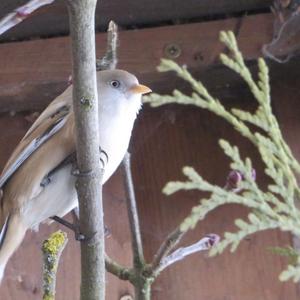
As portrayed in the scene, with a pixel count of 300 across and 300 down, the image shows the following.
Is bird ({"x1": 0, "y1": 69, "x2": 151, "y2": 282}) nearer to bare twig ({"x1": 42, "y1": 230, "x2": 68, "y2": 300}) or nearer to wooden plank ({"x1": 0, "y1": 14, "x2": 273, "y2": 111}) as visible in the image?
wooden plank ({"x1": 0, "y1": 14, "x2": 273, "y2": 111})

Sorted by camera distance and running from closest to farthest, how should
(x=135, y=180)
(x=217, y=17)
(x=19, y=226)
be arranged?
(x=19, y=226), (x=217, y=17), (x=135, y=180)

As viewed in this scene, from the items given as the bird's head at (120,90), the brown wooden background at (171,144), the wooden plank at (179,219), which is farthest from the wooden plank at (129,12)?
the wooden plank at (179,219)

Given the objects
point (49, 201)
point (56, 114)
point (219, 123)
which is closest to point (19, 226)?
point (49, 201)

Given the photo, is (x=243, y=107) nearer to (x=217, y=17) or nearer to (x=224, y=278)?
(x=217, y=17)

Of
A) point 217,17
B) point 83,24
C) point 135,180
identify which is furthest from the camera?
point 135,180

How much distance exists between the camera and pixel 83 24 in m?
1.26

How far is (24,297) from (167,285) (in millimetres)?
346

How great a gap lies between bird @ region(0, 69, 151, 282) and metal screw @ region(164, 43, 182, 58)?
9cm

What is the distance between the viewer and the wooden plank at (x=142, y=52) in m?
2.14

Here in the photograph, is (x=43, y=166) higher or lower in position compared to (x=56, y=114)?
lower

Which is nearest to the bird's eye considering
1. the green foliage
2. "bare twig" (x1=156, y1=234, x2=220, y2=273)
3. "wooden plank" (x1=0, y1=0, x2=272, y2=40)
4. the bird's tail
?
"wooden plank" (x1=0, y1=0, x2=272, y2=40)

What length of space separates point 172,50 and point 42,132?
0.35 m

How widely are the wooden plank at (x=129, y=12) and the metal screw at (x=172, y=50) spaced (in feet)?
0.24

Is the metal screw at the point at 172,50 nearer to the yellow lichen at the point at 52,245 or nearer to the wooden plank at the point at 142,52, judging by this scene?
the wooden plank at the point at 142,52
